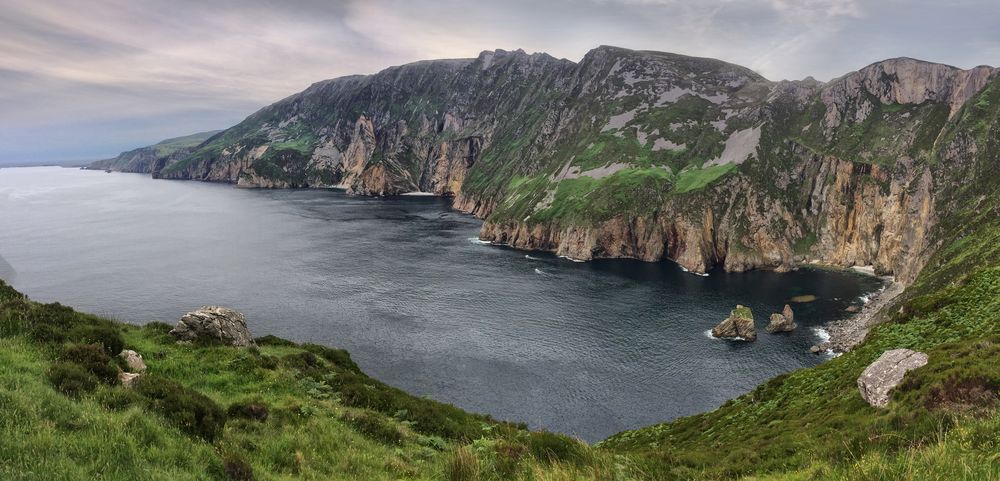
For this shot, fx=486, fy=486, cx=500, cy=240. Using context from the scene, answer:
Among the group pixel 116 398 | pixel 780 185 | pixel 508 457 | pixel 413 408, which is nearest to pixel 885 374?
pixel 508 457

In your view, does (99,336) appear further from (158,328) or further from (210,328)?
(210,328)

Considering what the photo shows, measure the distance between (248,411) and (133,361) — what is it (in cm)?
715

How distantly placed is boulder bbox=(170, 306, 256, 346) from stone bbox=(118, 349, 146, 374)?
5.77 metres

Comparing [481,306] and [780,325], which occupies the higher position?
[780,325]

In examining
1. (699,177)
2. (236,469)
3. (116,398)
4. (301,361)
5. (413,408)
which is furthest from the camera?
(699,177)

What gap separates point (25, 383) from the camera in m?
14.1

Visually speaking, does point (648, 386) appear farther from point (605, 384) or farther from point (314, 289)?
point (314, 289)

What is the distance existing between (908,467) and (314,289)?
108831 mm

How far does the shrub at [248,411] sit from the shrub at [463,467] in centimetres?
808

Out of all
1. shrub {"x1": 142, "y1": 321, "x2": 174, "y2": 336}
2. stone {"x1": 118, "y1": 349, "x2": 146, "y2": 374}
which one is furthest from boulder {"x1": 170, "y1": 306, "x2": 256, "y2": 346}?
stone {"x1": 118, "y1": 349, "x2": 146, "y2": 374}

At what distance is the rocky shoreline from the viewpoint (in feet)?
245

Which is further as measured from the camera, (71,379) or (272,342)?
(272,342)

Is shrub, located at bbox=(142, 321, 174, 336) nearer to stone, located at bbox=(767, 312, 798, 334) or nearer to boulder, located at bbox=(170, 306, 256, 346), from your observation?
boulder, located at bbox=(170, 306, 256, 346)

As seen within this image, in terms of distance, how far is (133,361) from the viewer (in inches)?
827
